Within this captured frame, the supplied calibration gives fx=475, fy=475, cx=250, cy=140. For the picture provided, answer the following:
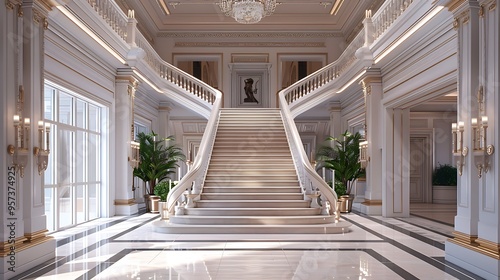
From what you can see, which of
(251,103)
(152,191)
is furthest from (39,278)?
(251,103)

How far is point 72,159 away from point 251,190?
360 cm

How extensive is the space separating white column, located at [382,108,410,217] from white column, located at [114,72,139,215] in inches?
232

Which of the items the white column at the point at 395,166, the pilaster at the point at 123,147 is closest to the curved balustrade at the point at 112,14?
the pilaster at the point at 123,147

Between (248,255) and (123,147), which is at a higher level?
(123,147)

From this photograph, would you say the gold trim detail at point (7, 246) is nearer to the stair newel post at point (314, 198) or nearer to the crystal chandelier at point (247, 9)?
the stair newel post at point (314, 198)

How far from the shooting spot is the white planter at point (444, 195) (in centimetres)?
1514

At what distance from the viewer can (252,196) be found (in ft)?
31.2

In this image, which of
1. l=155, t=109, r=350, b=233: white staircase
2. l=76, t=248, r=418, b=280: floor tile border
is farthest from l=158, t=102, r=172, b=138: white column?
l=76, t=248, r=418, b=280: floor tile border

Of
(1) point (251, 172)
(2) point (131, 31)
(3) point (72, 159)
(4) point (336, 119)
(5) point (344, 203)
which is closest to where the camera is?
(3) point (72, 159)

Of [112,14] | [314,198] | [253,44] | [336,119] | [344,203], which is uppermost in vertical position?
[253,44]

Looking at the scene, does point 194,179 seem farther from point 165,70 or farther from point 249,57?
point 249,57

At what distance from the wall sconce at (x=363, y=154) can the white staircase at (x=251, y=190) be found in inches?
67.3

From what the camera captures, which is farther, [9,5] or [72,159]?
[72,159]

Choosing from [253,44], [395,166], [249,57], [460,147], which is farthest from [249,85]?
[460,147]
